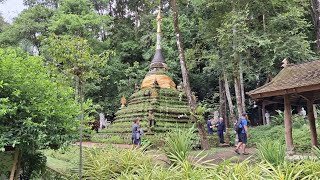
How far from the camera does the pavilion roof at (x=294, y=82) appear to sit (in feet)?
26.2

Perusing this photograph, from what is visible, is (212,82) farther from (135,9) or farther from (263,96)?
(263,96)

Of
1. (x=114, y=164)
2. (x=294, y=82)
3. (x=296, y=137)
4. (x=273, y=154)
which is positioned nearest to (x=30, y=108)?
(x=114, y=164)

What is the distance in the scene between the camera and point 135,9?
106ft

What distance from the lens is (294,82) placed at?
28.3ft

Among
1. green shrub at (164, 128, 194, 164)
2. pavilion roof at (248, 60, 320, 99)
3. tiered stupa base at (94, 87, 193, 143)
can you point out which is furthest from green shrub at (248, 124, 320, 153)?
green shrub at (164, 128, 194, 164)

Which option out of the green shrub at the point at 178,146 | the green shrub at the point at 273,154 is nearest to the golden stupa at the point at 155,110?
the green shrub at the point at 178,146

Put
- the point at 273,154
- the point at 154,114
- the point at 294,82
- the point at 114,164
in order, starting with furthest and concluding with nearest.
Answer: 1. the point at 154,114
2. the point at 294,82
3. the point at 114,164
4. the point at 273,154

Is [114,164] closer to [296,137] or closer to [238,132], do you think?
[238,132]

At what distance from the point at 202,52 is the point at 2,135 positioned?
558 inches

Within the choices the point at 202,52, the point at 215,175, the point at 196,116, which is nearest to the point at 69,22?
the point at 202,52

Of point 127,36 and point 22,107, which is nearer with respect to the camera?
point 22,107

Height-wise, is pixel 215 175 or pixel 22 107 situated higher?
pixel 22 107

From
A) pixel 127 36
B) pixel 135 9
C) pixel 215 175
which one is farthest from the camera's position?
pixel 135 9

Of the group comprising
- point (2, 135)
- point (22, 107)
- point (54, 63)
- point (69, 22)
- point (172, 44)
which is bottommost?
point (2, 135)
